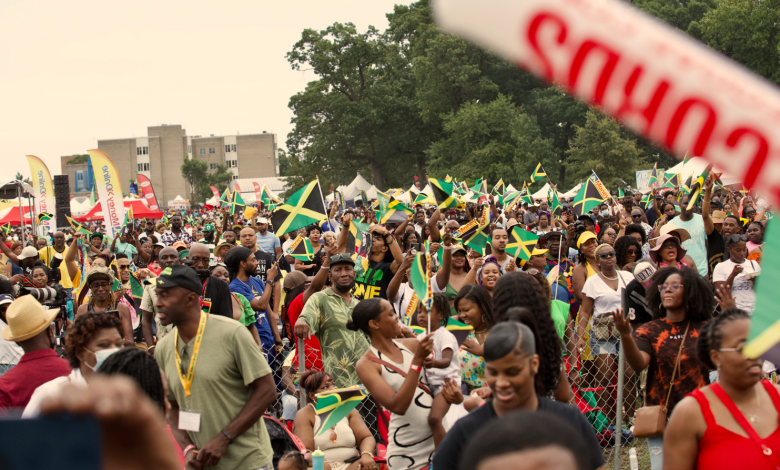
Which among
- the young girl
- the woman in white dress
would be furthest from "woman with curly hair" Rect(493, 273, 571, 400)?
the young girl

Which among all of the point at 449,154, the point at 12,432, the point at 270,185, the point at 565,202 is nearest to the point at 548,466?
the point at 12,432

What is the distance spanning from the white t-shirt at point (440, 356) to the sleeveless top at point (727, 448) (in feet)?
5.83

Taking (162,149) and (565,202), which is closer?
(565,202)

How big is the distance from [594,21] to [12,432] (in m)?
0.81

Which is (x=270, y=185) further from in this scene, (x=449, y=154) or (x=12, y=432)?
(x=12, y=432)

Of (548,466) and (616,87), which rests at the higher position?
(616,87)

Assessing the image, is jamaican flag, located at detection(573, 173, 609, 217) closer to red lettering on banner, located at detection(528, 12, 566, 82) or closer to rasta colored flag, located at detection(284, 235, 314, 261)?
rasta colored flag, located at detection(284, 235, 314, 261)

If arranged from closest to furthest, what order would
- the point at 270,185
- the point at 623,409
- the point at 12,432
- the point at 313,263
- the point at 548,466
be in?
the point at 12,432 < the point at 548,466 < the point at 623,409 < the point at 313,263 < the point at 270,185

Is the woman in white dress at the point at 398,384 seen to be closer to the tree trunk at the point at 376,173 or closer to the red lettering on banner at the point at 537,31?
the red lettering on banner at the point at 537,31

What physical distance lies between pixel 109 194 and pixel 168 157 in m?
104

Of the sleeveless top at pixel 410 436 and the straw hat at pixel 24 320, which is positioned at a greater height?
the straw hat at pixel 24 320

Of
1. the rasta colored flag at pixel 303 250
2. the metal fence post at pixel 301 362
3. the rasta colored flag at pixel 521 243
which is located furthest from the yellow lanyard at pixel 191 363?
the rasta colored flag at pixel 303 250

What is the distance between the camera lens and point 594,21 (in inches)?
31.6

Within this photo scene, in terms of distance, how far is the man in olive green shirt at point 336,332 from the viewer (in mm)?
5547
